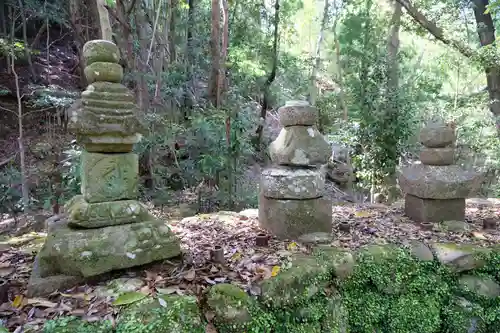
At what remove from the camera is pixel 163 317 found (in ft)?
6.06

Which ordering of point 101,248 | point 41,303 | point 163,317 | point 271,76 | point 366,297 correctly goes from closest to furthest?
point 163,317 < point 41,303 < point 101,248 < point 366,297 < point 271,76

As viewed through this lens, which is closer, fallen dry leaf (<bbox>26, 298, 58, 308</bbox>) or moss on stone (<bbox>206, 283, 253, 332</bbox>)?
fallen dry leaf (<bbox>26, 298, 58, 308</bbox>)

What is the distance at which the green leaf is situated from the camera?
1.96 metres

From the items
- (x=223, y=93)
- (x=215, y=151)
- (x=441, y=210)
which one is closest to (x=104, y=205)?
(x=441, y=210)

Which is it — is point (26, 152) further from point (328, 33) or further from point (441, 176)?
point (328, 33)

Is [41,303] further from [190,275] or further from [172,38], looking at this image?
[172,38]

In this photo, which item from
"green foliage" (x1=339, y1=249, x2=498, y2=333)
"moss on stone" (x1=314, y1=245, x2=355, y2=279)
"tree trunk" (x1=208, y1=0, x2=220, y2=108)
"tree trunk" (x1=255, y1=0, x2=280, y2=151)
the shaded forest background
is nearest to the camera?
"moss on stone" (x1=314, y1=245, x2=355, y2=279)

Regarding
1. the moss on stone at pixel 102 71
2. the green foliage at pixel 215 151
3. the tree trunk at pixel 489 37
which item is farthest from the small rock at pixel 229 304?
the tree trunk at pixel 489 37

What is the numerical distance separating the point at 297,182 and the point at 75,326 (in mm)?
1929

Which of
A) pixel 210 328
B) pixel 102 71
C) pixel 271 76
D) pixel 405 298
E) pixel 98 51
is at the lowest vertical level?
pixel 405 298

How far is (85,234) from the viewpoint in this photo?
2252 mm

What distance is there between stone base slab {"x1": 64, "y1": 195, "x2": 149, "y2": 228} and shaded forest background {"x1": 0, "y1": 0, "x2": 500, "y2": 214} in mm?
980

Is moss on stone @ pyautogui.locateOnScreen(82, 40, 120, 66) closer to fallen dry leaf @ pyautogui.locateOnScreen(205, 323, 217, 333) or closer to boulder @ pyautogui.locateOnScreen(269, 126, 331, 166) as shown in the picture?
boulder @ pyautogui.locateOnScreen(269, 126, 331, 166)

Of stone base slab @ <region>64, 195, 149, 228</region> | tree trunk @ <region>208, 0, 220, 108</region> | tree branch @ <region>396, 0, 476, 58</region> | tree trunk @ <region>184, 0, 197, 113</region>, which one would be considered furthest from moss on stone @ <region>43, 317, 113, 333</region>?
tree branch @ <region>396, 0, 476, 58</region>
